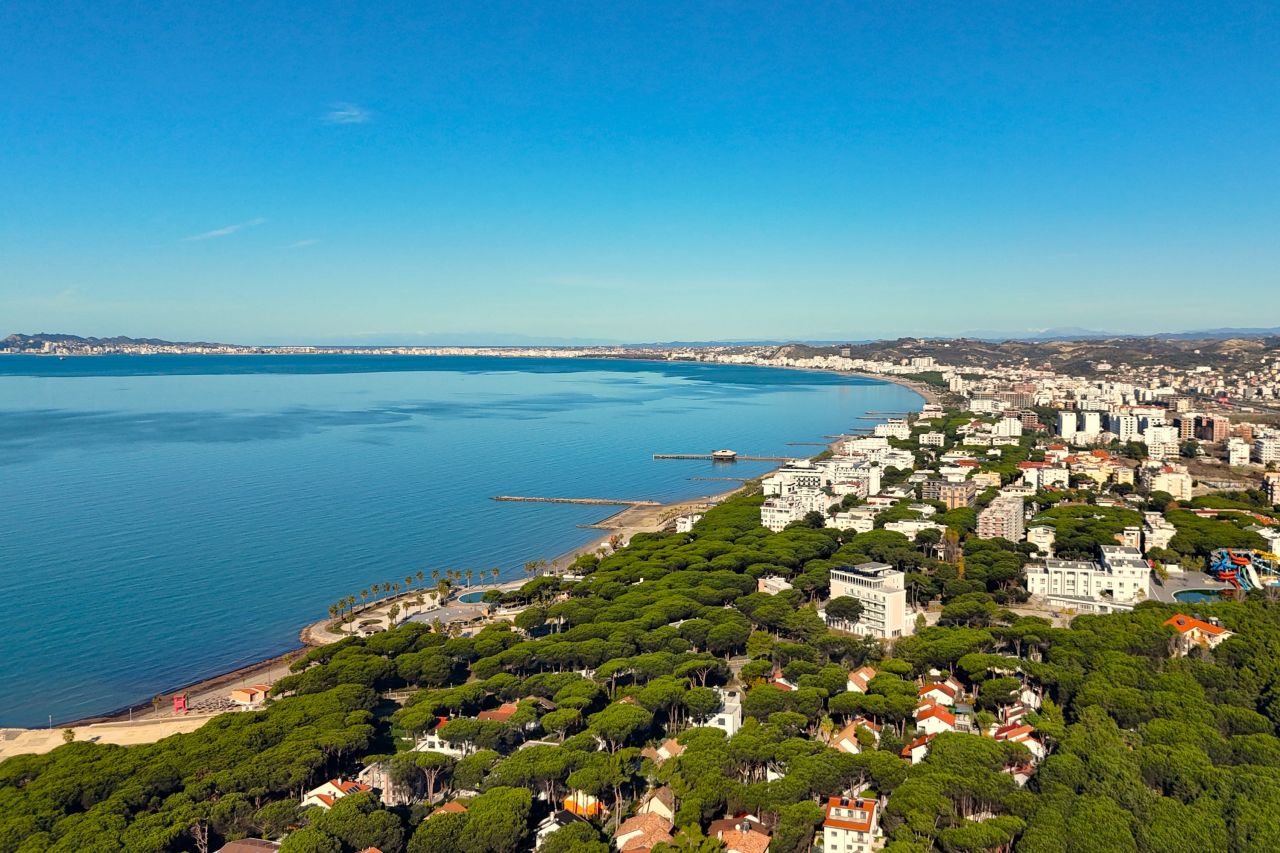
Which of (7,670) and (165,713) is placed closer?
(165,713)

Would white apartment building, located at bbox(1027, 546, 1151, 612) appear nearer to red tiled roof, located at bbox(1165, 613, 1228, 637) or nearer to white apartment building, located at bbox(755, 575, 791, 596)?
red tiled roof, located at bbox(1165, 613, 1228, 637)

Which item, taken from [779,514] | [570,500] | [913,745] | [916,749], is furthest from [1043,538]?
[570,500]

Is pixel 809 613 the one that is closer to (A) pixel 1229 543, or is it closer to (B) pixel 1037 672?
(B) pixel 1037 672

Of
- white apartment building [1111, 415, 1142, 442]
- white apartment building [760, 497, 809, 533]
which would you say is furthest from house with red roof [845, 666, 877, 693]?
white apartment building [1111, 415, 1142, 442]

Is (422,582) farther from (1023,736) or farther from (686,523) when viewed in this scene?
(1023,736)

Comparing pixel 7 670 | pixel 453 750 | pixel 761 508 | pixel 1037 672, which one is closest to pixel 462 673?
pixel 453 750

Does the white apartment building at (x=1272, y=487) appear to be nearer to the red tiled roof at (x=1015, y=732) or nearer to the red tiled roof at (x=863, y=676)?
the red tiled roof at (x=863, y=676)

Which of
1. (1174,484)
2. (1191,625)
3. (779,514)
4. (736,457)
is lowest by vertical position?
(736,457)
